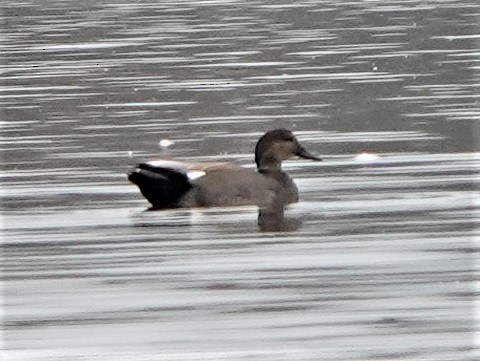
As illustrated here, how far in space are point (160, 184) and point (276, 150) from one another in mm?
1434

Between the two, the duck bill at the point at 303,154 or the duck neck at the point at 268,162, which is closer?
the duck neck at the point at 268,162

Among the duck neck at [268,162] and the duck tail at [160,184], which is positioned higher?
the duck neck at [268,162]

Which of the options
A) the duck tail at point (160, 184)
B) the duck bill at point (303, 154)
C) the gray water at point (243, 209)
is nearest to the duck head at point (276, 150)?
the duck bill at point (303, 154)

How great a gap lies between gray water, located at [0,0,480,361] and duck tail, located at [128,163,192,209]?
0.17 m

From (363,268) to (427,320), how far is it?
149 cm

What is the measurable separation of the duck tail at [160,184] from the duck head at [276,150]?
113cm

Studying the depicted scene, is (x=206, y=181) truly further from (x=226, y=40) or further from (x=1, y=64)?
(x=226, y=40)

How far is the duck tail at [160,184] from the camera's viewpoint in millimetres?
12781

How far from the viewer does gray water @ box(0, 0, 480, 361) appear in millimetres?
8602

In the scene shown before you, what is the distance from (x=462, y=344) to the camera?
820 cm

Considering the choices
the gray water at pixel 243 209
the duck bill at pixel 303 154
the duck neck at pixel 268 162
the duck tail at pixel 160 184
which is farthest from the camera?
the duck bill at pixel 303 154

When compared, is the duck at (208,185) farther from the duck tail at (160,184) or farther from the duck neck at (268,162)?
the duck neck at (268,162)

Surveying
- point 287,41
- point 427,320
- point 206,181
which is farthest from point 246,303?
point 287,41

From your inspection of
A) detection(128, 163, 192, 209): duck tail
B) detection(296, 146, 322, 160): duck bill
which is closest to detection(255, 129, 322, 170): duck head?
detection(296, 146, 322, 160): duck bill
